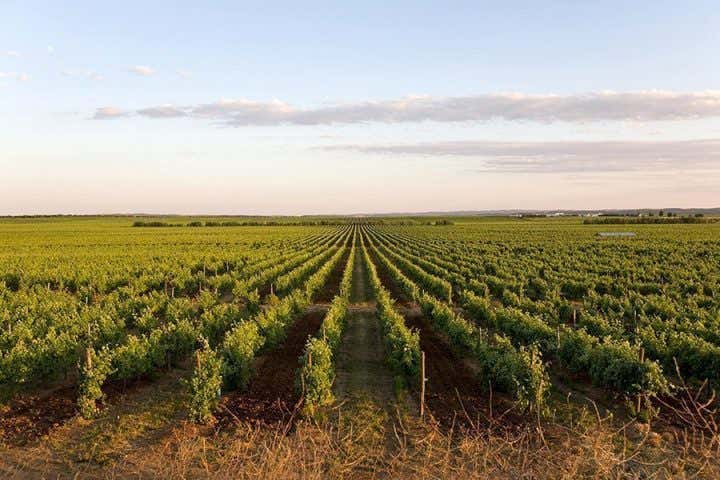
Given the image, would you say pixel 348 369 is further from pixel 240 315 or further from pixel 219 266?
pixel 219 266

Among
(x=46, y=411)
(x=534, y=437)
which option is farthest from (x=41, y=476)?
→ (x=534, y=437)

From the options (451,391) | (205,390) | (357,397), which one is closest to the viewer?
(205,390)

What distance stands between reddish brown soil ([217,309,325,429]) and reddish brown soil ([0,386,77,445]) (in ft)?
12.1

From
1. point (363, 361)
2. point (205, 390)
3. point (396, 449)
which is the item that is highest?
point (205, 390)

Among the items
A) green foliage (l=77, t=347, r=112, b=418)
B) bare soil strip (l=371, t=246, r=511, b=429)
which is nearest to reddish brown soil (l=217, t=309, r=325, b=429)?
green foliage (l=77, t=347, r=112, b=418)

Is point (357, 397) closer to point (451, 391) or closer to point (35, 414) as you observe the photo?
point (451, 391)

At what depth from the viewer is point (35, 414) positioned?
12.0 metres

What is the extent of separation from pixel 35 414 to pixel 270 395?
215 inches

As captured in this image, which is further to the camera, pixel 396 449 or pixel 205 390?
pixel 205 390

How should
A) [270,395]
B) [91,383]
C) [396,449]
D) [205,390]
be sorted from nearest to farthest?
[396,449], [205,390], [91,383], [270,395]

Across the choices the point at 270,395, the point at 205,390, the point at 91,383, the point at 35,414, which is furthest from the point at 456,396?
the point at 35,414

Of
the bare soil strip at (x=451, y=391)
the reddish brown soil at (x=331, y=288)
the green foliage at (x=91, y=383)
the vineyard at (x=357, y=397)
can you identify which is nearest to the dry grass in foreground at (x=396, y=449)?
the vineyard at (x=357, y=397)

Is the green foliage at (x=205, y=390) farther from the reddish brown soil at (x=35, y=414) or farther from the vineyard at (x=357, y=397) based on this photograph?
the reddish brown soil at (x=35, y=414)

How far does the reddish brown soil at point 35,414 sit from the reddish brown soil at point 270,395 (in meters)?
Answer: 3.68
